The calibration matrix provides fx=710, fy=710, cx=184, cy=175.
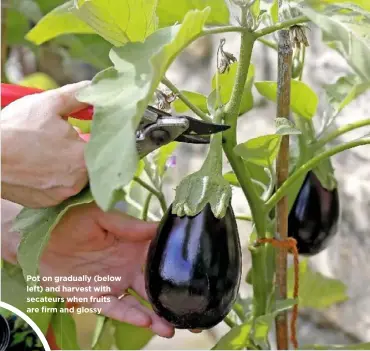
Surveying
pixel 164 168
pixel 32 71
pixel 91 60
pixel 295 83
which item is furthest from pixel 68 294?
pixel 32 71

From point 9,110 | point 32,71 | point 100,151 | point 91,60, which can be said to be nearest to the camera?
point 100,151

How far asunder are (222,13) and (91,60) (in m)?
0.43

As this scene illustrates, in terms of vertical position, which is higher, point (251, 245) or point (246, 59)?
point (246, 59)

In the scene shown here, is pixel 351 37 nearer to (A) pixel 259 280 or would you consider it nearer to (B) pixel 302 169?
(B) pixel 302 169

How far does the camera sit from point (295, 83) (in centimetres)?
67

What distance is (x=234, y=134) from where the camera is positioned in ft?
1.86

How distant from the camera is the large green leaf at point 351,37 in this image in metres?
0.44

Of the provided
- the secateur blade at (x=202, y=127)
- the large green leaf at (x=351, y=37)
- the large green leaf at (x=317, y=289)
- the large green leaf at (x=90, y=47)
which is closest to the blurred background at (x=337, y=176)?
the large green leaf at (x=90, y=47)

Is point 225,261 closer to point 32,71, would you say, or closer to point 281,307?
point 281,307

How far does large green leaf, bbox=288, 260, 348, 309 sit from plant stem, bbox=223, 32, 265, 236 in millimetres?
293

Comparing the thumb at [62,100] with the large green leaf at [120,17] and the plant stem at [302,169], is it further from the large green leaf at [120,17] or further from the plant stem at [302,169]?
the plant stem at [302,169]

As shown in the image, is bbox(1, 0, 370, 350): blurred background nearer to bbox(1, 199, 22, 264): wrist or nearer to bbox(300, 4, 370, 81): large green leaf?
bbox(1, 199, 22, 264): wrist

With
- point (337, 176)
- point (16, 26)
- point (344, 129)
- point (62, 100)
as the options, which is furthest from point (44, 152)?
point (337, 176)

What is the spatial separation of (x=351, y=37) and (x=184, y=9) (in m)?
0.24
